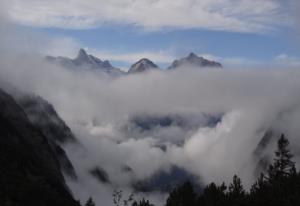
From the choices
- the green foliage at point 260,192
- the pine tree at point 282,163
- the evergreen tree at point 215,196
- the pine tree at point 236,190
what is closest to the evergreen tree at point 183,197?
the green foliage at point 260,192

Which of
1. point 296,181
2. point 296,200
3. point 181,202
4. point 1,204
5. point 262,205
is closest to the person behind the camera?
point 296,200

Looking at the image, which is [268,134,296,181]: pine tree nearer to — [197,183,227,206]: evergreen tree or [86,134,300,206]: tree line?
[86,134,300,206]: tree line

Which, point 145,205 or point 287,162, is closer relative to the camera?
point 145,205

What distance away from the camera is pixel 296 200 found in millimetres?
73750

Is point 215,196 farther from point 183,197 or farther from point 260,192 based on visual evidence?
point 260,192

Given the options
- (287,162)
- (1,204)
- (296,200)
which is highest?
(1,204)

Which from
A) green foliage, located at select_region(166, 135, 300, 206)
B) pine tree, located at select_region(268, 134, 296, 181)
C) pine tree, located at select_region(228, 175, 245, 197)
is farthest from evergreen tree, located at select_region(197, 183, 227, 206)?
pine tree, located at select_region(268, 134, 296, 181)

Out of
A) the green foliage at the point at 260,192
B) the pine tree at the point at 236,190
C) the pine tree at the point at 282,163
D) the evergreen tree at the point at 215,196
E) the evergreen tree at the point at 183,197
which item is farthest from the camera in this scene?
the pine tree at the point at 282,163

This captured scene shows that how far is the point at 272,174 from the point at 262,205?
21.4 meters

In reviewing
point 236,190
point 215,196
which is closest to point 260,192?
point 236,190

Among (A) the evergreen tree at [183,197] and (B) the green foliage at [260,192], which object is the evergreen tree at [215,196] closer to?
(B) the green foliage at [260,192]

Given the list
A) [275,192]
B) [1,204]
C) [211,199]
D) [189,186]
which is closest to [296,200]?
[275,192]

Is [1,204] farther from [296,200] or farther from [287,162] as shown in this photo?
[296,200]

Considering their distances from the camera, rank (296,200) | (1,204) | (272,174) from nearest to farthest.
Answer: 1. (296,200)
2. (272,174)
3. (1,204)
